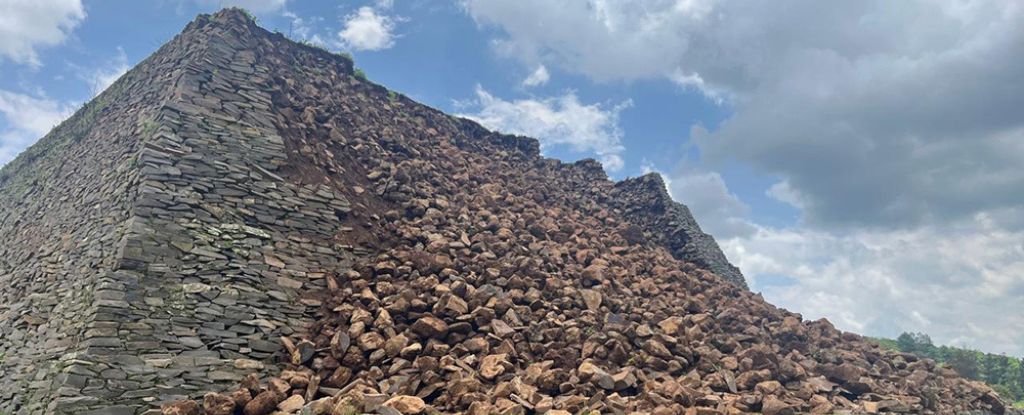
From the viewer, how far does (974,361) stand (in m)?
32.2

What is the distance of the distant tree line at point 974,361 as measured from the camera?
2786 cm

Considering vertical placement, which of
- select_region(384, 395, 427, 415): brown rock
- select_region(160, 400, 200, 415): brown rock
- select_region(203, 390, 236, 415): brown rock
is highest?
select_region(384, 395, 427, 415): brown rock

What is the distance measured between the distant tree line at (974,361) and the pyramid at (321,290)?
63.4 ft

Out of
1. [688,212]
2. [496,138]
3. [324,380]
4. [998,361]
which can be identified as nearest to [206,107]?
[324,380]

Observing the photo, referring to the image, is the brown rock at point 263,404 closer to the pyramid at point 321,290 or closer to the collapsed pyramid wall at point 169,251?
the pyramid at point 321,290

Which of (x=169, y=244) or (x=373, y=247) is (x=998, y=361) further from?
(x=169, y=244)

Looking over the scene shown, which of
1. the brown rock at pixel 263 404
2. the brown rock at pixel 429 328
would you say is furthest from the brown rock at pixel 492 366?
the brown rock at pixel 263 404

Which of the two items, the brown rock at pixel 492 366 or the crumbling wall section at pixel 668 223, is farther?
the crumbling wall section at pixel 668 223

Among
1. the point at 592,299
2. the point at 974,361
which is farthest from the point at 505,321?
the point at 974,361

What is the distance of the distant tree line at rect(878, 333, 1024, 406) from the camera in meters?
27.9

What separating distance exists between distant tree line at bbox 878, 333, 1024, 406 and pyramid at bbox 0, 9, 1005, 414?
19.3 m

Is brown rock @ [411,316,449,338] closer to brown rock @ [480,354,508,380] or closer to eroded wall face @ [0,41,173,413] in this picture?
brown rock @ [480,354,508,380]

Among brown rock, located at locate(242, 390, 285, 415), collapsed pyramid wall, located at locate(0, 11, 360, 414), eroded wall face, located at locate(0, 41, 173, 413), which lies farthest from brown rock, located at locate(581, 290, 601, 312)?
eroded wall face, located at locate(0, 41, 173, 413)

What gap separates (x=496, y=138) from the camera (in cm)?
2353
